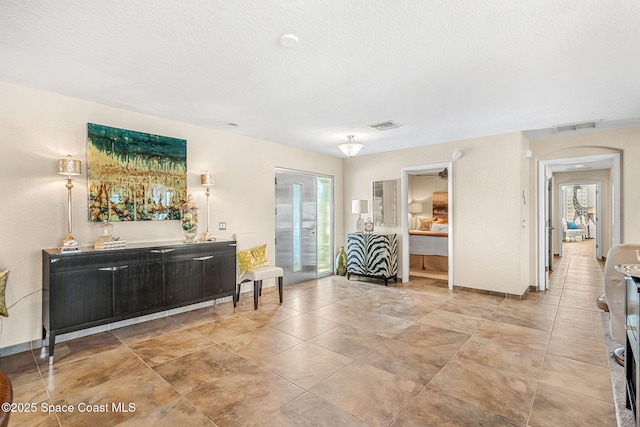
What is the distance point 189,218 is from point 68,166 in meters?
1.37

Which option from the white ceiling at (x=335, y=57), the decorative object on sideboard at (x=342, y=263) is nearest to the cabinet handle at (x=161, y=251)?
the white ceiling at (x=335, y=57)

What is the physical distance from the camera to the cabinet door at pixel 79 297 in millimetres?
2848

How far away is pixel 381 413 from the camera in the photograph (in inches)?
81.4

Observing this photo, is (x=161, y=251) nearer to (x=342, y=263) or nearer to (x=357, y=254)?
(x=357, y=254)

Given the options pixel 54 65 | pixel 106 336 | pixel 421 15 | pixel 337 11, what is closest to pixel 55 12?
pixel 54 65

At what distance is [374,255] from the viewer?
5895 mm

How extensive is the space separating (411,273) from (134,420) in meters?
5.76

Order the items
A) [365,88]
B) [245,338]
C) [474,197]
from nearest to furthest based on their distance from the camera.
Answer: [365,88] → [245,338] → [474,197]

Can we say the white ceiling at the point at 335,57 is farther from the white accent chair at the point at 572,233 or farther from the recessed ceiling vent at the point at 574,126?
the white accent chair at the point at 572,233

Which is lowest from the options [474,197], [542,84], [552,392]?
[552,392]

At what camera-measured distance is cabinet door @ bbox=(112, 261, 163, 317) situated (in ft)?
10.6

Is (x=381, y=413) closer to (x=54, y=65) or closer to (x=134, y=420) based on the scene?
(x=134, y=420)

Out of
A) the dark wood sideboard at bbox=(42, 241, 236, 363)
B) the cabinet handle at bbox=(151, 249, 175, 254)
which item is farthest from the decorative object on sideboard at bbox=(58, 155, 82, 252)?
Answer: the cabinet handle at bbox=(151, 249, 175, 254)

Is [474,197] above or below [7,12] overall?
below
